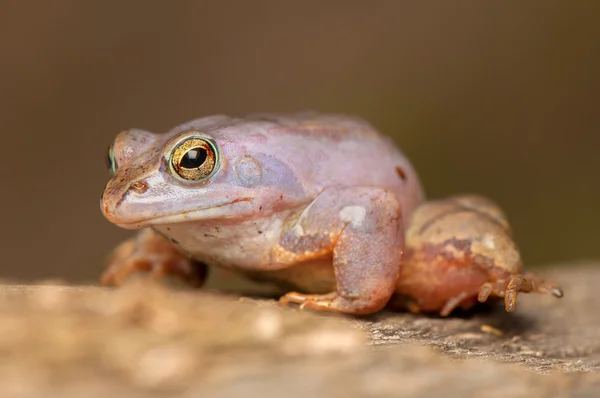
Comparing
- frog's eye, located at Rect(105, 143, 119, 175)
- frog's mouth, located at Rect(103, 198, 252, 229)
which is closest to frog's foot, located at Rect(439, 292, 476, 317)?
frog's mouth, located at Rect(103, 198, 252, 229)

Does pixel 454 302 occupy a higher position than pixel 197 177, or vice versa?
pixel 197 177

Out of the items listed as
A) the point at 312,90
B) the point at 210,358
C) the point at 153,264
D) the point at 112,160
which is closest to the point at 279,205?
the point at 112,160

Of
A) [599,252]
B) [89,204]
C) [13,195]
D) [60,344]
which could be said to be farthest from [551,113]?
[60,344]

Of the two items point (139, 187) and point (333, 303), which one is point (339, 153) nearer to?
point (333, 303)

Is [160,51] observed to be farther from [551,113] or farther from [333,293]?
[333,293]

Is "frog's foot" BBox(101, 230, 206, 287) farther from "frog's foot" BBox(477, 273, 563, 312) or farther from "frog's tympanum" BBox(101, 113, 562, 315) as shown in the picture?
"frog's foot" BBox(477, 273, 563, 312)

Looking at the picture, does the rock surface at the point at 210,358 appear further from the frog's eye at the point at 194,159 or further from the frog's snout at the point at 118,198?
the frog's eye at the point at 194,159
